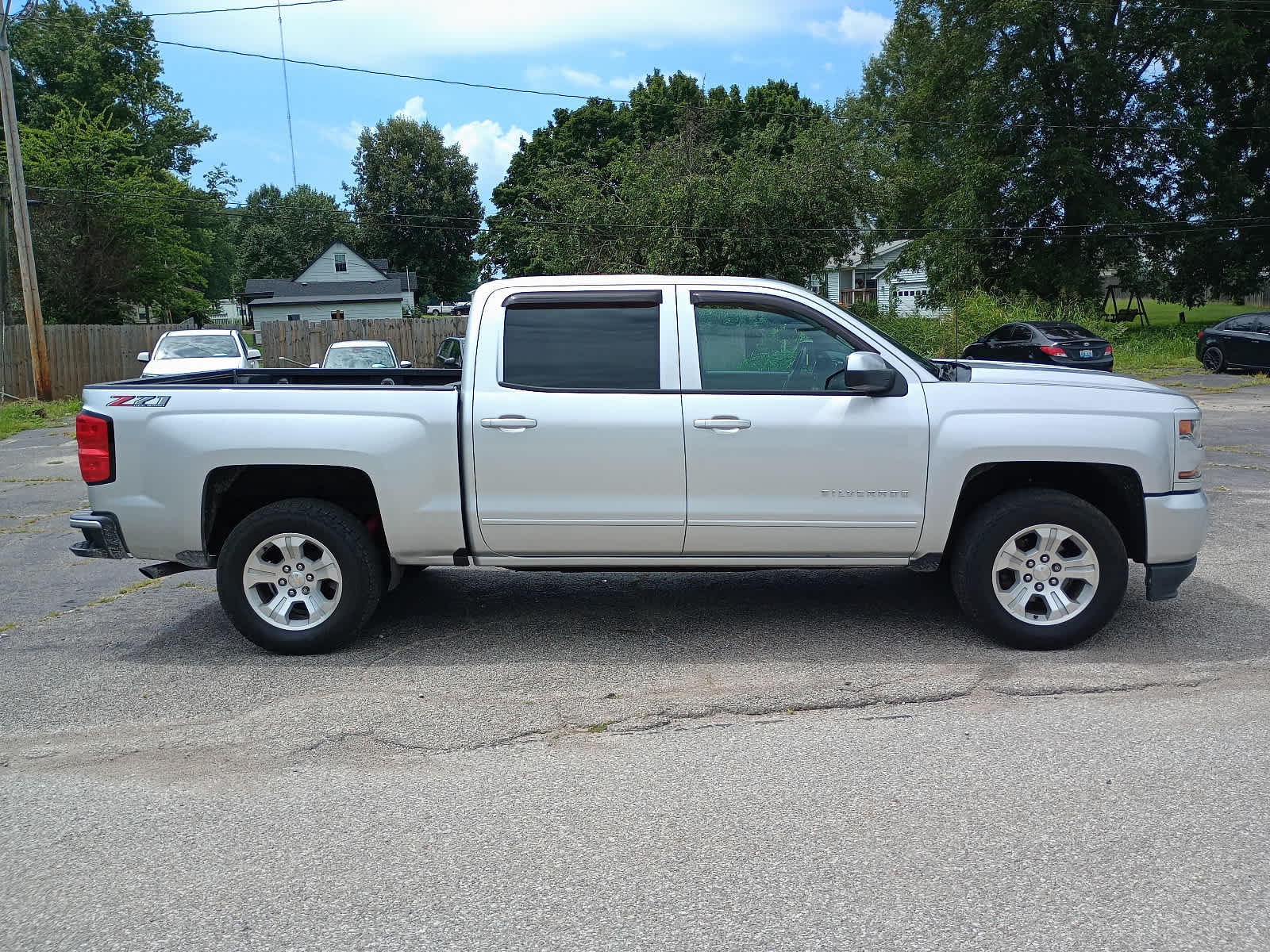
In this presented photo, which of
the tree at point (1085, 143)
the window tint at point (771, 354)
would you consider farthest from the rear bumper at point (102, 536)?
the tree at point (1085, 143)

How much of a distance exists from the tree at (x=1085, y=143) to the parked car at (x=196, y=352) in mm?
25891

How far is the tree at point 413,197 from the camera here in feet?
229

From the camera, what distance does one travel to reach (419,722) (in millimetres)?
4852

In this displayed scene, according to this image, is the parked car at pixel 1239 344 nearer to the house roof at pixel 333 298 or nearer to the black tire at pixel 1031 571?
the black tire at pixel 1031 571

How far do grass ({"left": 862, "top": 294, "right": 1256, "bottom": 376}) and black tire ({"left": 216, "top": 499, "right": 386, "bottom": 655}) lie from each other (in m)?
22.5

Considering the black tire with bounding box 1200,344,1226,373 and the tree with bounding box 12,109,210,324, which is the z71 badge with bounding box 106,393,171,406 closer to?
the black tire with bounding box 1200,344,1226,373

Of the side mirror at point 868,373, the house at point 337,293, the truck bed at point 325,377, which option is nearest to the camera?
the side mirror at point 868,373

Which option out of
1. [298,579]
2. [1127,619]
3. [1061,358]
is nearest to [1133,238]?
[1061,358]

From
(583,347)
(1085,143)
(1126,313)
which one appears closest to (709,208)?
(583,347)

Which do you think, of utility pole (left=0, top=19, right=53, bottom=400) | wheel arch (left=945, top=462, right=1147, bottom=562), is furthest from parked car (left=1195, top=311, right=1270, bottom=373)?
utility pole (left=0, top=19, right=53, bottom=400)

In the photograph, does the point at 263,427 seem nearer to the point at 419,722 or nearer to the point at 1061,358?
the point at 419,722

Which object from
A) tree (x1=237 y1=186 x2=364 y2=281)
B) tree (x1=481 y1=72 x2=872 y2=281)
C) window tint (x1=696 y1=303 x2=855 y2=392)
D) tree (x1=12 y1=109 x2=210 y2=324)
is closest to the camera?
window tint (x1=696 y1=303 x2=855 y2=392)

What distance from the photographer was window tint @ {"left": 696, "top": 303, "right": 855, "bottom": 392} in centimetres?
584

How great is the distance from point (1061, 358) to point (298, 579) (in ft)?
70.6
